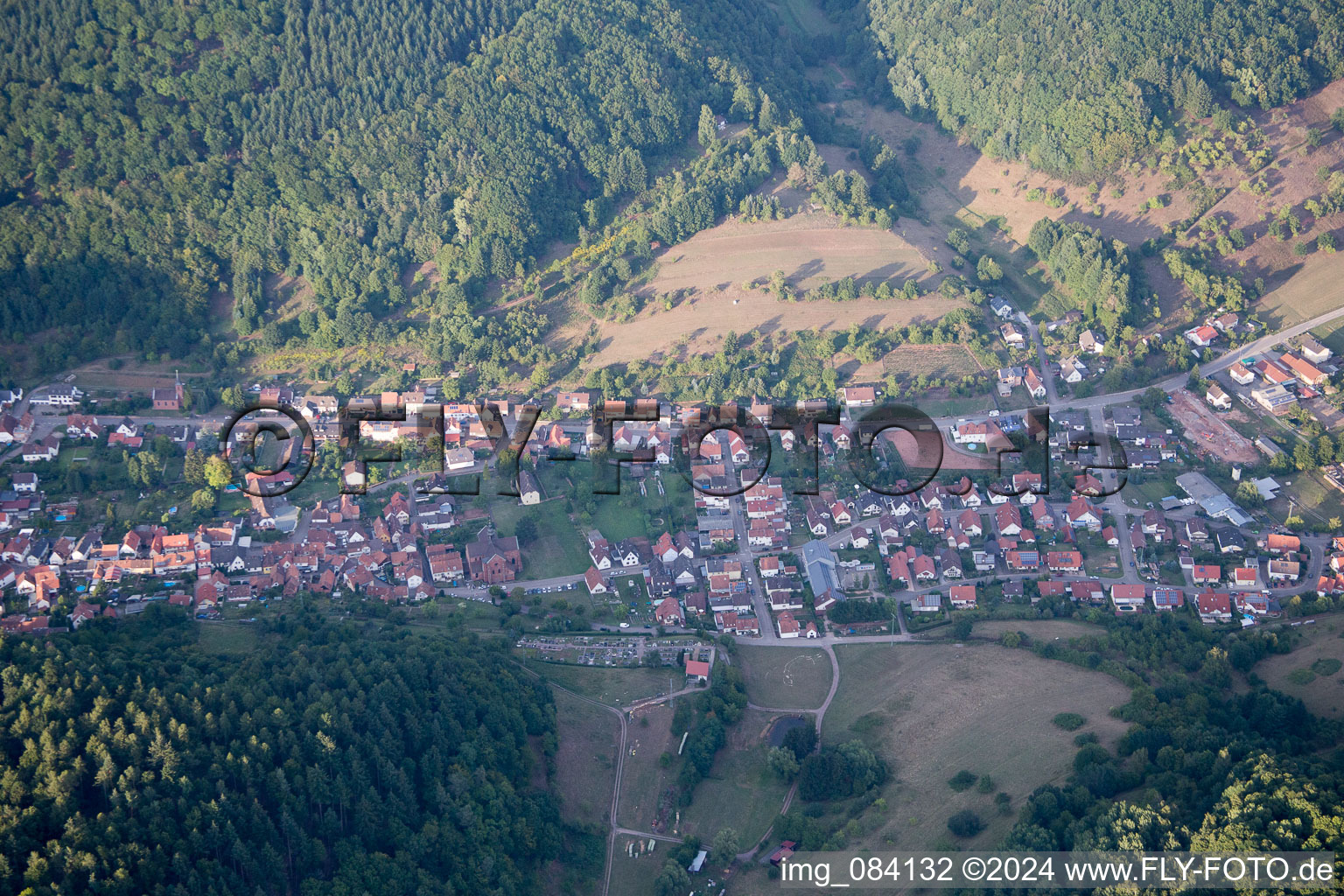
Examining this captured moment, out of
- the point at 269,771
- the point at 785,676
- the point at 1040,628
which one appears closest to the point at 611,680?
the point at 785,676

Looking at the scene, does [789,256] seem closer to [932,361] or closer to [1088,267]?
[932,361]

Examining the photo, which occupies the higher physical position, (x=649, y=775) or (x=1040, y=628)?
(x=1040, y=628)

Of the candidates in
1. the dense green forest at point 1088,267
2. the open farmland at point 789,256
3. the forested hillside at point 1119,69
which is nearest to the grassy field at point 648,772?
the open farmland at point 789,256

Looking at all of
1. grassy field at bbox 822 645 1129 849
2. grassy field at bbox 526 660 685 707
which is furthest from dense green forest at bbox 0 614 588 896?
grassy field at bbox 822 645 1129 849

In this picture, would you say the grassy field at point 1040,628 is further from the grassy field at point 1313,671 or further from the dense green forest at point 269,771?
the dense green forest at point 269,771

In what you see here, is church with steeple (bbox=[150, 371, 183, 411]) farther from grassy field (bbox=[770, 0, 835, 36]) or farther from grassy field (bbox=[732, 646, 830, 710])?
grassy field (bbox=[770, 0, 835, 36])

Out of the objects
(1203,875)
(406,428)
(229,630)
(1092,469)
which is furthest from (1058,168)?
(229,630)
